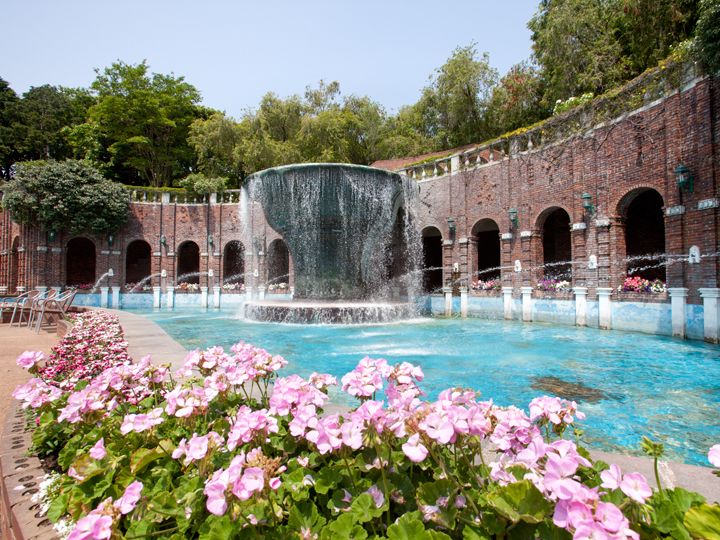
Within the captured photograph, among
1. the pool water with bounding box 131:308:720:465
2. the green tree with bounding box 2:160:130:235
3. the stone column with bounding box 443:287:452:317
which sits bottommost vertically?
the pool water with bounding box 131:308:720:465

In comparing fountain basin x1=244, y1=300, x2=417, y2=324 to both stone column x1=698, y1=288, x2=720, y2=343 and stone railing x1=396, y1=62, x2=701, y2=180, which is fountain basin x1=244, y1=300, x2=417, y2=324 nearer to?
stone column x1=698, y1=288, x2=720, y2=343

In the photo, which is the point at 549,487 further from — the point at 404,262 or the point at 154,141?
the point at 154,141

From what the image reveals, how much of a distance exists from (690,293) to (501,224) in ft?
24.3

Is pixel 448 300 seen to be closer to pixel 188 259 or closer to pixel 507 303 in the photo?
pixel 507 303

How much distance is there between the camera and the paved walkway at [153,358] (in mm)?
1866

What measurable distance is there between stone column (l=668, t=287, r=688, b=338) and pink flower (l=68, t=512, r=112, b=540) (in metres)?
13.1

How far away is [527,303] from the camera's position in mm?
15422

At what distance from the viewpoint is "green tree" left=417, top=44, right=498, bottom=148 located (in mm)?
30922

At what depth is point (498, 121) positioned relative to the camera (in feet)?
98.5

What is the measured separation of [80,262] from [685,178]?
34.4m

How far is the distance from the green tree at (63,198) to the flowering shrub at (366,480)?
26.0m

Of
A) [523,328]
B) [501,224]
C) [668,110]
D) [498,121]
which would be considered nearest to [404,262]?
[501,224]

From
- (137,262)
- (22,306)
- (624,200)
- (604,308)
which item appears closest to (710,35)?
(624,200)

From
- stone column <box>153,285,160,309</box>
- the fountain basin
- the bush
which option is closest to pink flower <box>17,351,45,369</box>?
the fountain basin
